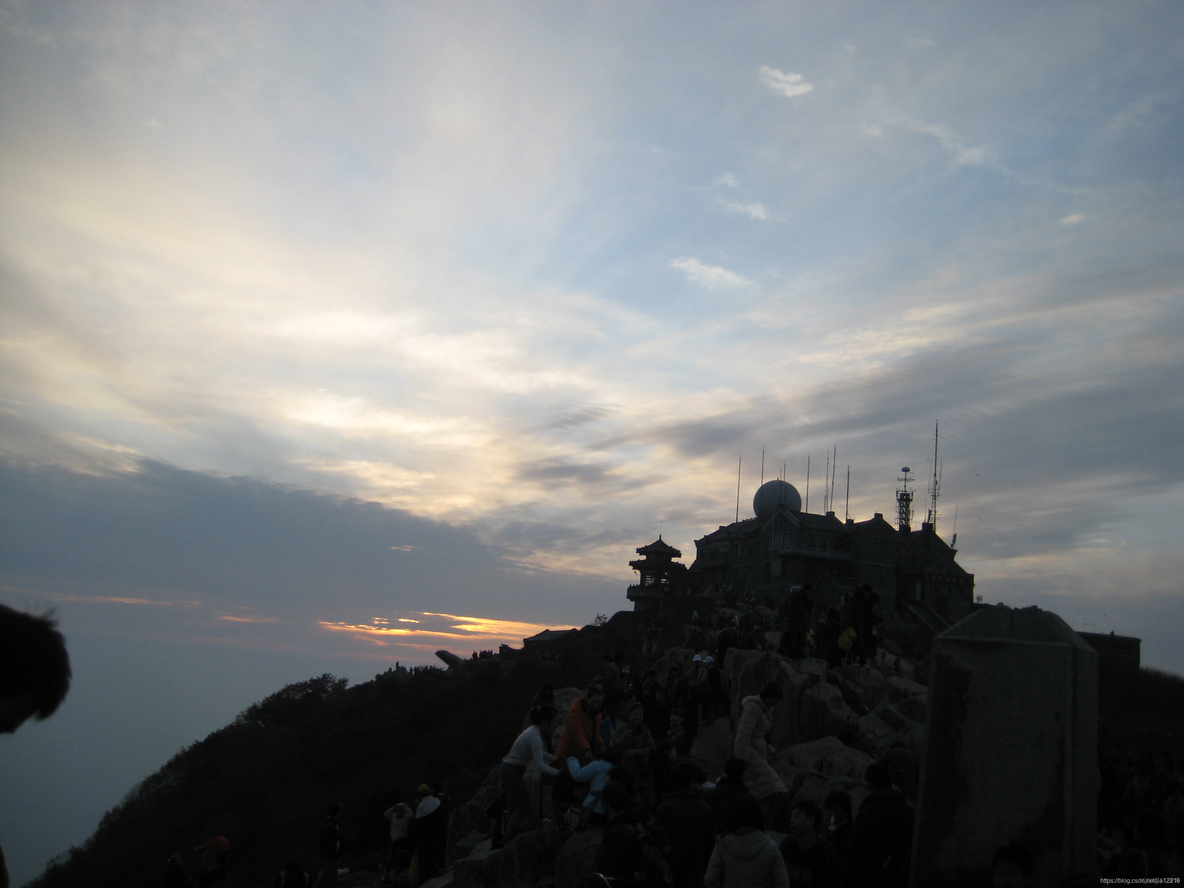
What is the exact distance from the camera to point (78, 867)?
102ft

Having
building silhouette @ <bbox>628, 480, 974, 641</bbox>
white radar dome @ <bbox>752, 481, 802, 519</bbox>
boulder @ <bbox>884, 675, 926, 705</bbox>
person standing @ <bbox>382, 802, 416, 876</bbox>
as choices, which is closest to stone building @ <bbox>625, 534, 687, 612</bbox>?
building silhouette @ <bbox>628, 480, 974, 641</bbox>

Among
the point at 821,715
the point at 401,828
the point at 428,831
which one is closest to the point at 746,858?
the point at 428,831

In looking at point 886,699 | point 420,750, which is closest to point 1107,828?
point 886,699

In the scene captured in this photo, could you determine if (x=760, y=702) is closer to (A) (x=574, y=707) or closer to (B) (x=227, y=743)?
(A) (x=574, y=707)

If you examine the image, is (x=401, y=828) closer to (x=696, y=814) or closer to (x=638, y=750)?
(x=638, y=750)

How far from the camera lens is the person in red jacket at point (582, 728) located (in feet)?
28.7

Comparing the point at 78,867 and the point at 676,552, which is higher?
the point at 676,552

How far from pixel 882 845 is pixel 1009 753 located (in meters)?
1.19

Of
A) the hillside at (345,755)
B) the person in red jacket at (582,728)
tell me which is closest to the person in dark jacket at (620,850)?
the person in red jacket at (582,728)

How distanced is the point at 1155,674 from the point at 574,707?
55933 millimetres

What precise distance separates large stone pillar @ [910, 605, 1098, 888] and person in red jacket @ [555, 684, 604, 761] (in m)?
4.61

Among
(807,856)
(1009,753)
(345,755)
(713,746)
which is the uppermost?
(1009,753)

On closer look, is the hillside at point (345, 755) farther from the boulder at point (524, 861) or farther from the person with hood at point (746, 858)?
the person with hood at point (746, 858)

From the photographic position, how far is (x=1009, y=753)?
4617mm
